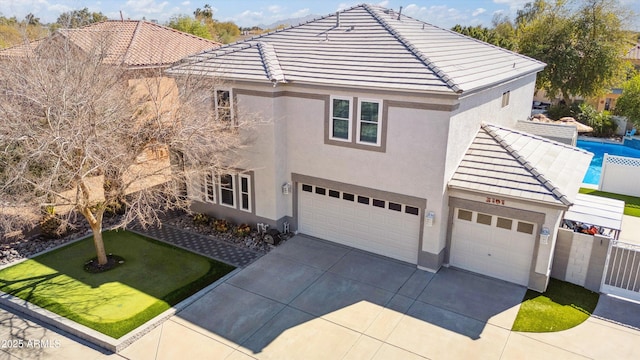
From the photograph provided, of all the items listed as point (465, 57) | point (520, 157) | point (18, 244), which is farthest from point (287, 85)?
point (18, 244)

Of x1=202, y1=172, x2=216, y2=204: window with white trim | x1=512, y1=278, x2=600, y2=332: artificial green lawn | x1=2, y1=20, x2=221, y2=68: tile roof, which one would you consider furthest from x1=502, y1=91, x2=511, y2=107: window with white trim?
x1=2, y1=20, x2=221, y2=68: tile roof

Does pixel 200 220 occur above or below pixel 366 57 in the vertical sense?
below

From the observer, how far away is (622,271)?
12406 millimetres

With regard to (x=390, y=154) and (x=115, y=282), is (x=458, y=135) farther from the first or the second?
(x=115, y=282)

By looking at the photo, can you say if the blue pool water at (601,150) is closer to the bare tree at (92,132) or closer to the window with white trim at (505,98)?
the window with white trim at (505,98)

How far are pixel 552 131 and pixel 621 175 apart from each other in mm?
4699

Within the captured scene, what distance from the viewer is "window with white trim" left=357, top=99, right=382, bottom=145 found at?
1362cm

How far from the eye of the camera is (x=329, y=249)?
50.7ft

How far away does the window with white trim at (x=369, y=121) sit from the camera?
1362 centimetres

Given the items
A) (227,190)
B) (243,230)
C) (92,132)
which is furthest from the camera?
(227,190)

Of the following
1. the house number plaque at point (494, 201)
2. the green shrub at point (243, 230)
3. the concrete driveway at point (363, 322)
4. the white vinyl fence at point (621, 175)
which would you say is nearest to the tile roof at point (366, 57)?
the house number plaque at point (494, 201)

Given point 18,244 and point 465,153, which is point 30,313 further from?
point 465,153

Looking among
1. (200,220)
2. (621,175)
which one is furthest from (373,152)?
(621,175)

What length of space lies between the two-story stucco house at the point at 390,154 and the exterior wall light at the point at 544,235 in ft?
0.11
